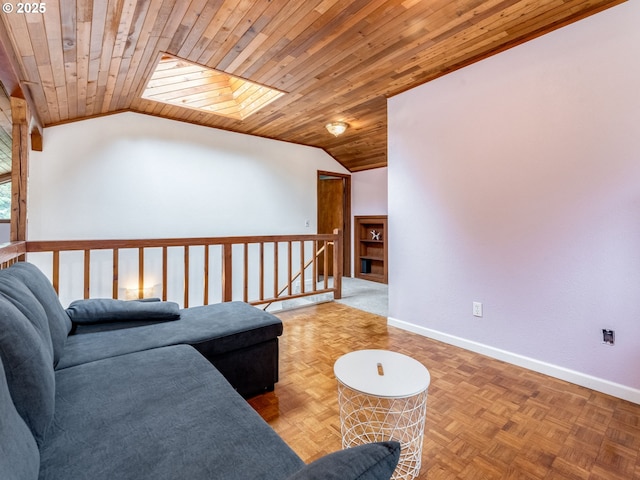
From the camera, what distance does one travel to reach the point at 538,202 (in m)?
2.18

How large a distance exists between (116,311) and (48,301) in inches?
15.1

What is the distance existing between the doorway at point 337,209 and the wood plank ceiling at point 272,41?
2.97 m

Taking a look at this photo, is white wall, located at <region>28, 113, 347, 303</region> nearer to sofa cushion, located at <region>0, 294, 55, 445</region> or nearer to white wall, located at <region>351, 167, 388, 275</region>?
white wall, located at <region>351, 167, 388, 275</region>

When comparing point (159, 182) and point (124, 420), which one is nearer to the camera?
point (124, 420)

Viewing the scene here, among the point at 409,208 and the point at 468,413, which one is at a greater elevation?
the point at 409,208

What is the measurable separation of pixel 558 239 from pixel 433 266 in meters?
0.98

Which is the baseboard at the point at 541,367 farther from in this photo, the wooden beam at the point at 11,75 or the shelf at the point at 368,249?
the wooden beam at the point at 11,75

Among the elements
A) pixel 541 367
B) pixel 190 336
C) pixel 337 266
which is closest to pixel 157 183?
pixel 337 266

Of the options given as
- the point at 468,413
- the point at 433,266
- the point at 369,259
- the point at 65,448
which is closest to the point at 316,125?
the point at 433,266

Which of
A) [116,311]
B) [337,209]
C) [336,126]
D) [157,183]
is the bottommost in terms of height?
[116,311]

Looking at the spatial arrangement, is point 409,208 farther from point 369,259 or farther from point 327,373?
point 369,259

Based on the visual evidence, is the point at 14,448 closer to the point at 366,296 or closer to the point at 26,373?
the point at 26,373

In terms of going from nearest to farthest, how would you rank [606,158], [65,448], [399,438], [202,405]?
1. [65,448]
2. [202,405]
3. [399,438]
4. [606,158]

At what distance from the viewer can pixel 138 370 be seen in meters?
1.29
